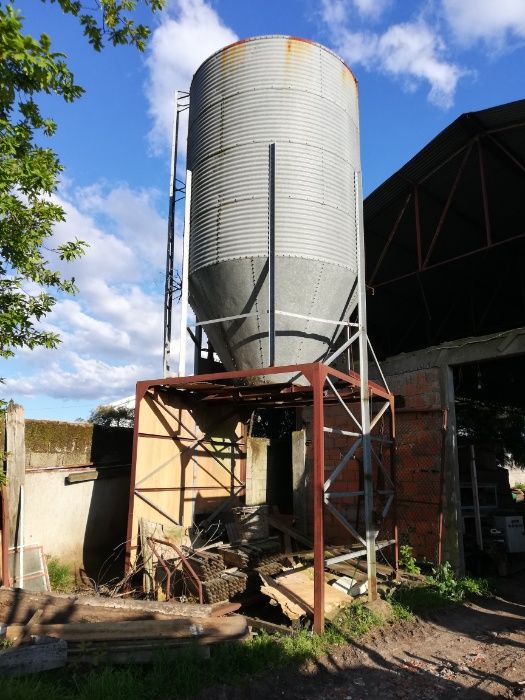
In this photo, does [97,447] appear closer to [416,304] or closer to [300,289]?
[300,289]

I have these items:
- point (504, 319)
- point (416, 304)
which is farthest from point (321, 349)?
point (504, 319)

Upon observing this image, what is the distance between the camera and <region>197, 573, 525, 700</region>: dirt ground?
195 inches

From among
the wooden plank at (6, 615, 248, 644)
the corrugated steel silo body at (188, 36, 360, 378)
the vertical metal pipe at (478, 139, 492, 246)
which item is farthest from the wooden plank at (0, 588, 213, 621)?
the vertical metal pipe at (478, 139, 492, 246)

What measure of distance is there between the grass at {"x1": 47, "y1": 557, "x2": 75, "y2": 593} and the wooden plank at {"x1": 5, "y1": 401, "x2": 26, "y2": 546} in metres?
0.89

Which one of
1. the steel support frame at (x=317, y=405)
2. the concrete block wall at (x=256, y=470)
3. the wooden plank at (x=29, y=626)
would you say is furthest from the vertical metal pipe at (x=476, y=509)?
the wooden plank at (x=29, y=626)

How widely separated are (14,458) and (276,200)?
5.94 m

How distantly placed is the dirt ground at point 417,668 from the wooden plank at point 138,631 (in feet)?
2.40

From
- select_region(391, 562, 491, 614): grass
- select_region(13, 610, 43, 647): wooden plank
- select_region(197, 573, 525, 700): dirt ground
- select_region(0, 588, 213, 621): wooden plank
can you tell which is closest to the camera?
select_region(197, 573, 525, 700): dirt ground

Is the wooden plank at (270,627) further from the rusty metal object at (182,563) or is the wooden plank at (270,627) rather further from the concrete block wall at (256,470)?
the concrete block wall at (256,470)

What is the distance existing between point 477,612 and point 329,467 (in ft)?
14.2

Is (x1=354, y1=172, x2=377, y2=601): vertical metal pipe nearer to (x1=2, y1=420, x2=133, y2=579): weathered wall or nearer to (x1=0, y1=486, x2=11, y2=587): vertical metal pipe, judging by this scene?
(x1=2, y1=420, x2=133, y2=579): weathered wall

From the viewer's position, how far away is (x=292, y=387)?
880cm

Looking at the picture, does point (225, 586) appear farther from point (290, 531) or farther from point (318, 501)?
point (290, 531)

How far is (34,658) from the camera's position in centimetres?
490
